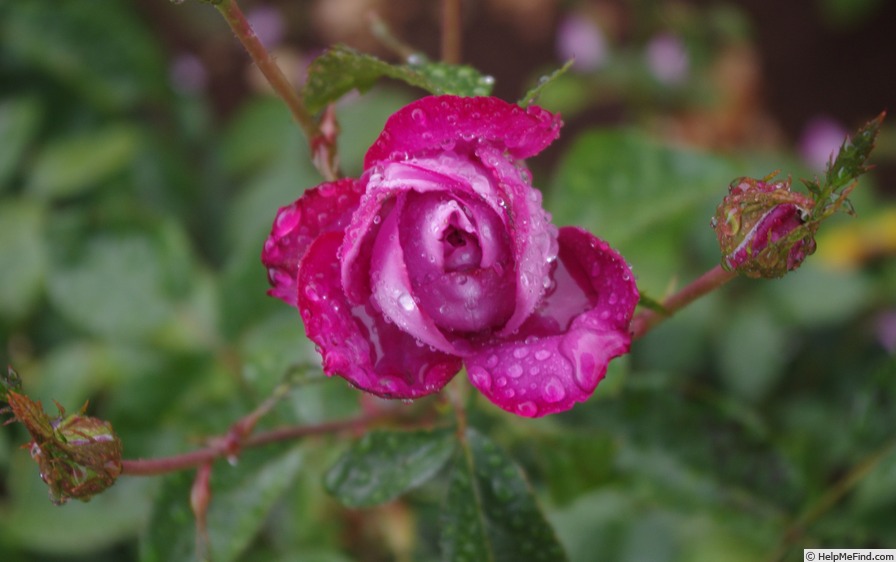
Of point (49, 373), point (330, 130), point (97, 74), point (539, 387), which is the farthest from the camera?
point (97, 74)

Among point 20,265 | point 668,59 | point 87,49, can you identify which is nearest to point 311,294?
point 20,265

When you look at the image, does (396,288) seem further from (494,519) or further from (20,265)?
(20,265)

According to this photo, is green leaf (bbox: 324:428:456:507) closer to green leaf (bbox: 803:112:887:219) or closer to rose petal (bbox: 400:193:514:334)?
rose petal (bbox: 400:193:514:334)

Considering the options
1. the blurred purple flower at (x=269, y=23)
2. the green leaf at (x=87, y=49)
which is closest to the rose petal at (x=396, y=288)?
the green leaf at (x=87, y=49)

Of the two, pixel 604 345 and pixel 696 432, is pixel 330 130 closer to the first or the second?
pixel 604 345

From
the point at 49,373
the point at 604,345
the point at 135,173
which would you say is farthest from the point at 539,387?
the point at 135,173

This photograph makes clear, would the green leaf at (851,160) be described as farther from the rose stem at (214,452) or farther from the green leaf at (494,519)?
the rose stem at (214,452)
